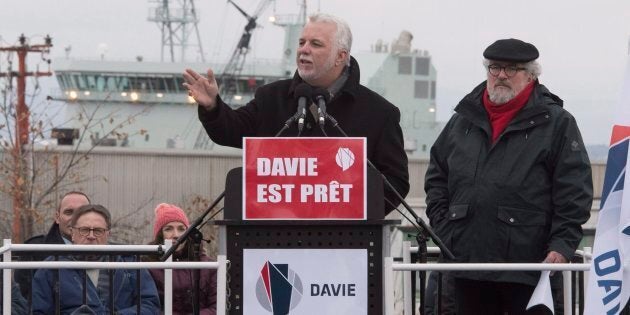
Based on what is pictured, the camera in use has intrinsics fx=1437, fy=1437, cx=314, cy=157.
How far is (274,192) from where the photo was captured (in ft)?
20.4

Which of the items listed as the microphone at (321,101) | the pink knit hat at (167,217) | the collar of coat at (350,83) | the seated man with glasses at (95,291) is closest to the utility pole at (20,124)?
the pink knit hat at (167,217)

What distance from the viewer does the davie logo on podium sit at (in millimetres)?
6215

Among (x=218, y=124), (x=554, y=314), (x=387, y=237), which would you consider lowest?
(x=554, y=314)

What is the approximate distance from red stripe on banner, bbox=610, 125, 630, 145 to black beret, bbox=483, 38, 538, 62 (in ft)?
2.78

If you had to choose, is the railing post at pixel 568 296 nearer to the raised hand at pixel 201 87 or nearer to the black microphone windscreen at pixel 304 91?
the black microphone windscreen at pixel 304 91

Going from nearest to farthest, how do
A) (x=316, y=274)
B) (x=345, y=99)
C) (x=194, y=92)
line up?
(x=316, y=274), (x=194, y=92), (x=345, y=99)

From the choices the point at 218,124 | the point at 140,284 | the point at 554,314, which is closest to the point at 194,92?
the point at 218,124

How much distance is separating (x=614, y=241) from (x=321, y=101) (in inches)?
57.2

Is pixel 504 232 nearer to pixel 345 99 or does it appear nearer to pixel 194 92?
pixel 345 99

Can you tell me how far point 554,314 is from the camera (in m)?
7.00

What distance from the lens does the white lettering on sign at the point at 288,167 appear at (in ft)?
20.4

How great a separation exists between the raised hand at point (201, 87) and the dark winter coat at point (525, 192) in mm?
1353

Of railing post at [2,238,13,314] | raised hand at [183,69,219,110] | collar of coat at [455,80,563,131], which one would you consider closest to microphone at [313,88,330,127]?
raised hand at [183,69,219,110]

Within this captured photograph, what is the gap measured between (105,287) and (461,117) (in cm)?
216
